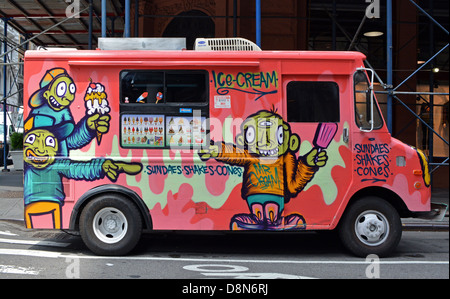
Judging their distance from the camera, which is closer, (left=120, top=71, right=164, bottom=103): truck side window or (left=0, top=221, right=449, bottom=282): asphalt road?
(left=0, top=221, right=449, bottom=282): asphalt road

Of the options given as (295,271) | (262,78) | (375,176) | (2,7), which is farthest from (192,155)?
(2,7)

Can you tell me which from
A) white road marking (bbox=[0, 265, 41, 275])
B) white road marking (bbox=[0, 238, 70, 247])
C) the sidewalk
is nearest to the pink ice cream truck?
white road marking (bbox=[0, 265, 41, 275])

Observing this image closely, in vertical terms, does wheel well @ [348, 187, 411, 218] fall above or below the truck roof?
below

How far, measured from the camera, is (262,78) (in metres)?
6.83

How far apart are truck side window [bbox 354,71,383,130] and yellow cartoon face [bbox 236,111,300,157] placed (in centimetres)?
97

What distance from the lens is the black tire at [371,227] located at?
6.78 meters

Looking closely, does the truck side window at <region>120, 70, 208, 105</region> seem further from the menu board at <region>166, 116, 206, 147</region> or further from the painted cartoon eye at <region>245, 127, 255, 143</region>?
the painted cartoon eye at <region>245, 127, 255, 143</region>

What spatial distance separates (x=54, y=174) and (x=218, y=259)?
2658 mm

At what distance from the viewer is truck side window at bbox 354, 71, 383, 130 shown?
22.2 ft

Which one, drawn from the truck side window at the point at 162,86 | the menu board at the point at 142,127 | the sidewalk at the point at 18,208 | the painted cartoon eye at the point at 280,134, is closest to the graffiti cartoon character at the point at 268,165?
the painted cartoon eye at the point at 280,134

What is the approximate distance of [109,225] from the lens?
6754 millimetres

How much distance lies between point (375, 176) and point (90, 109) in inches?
167

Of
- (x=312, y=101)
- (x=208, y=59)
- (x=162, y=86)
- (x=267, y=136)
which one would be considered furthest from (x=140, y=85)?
(x=312, y=101)

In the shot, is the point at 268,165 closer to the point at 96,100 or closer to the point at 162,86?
the point at 162,86
